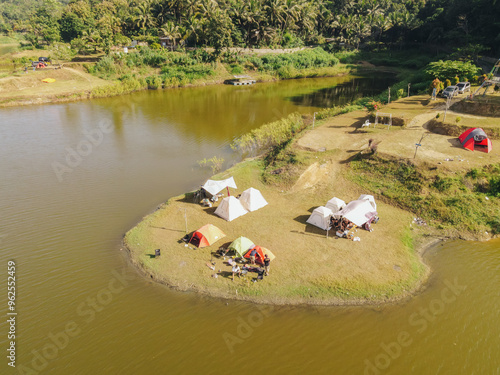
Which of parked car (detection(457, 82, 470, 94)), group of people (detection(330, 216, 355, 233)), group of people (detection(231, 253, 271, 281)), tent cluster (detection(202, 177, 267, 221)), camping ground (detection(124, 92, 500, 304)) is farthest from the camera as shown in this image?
parked car (detection(457, 82, 470, 94))

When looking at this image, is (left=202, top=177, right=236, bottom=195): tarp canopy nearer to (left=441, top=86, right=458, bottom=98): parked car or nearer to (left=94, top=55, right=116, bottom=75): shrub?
(left=441, top=86, right=458, bottom=98): parked car

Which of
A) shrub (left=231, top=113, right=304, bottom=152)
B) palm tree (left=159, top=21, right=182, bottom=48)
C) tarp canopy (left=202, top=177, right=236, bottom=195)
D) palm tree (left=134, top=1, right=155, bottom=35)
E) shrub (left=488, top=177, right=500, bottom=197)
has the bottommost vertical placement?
shrub (left=488, top=177, right=500, bottom=197)

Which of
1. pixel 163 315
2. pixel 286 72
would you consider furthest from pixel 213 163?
pixel 286 72

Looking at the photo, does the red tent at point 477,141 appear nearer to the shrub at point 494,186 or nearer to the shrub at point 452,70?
the shrub at point 494,186

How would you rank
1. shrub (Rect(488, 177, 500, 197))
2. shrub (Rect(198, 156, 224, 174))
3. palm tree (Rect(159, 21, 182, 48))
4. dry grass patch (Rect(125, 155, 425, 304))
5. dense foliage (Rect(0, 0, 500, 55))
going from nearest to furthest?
dry grass patch (Rect(125, 155, 425, 304)) < shrub (Rect(488, 177, 500, 197)) < shrub (Rect(198, 156, 224, 174)) < dense foliage (Rect(0, 0, 500, 55)) < palm tree (Rect(159, 21, 182, 48))

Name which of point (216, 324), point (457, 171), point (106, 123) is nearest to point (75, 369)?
point (216, 324)

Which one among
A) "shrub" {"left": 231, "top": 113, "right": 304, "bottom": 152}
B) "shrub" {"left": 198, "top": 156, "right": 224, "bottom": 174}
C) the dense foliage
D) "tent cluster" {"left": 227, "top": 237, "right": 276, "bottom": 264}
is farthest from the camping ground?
the dense foliage

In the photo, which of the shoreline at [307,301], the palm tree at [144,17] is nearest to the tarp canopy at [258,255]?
the shoreline at [307,301]
